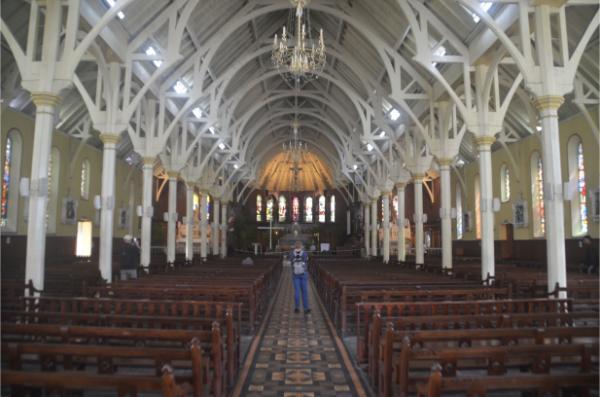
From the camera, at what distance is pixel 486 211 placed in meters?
14.9

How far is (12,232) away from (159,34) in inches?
433

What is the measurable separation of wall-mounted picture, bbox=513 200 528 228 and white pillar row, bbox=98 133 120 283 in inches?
831

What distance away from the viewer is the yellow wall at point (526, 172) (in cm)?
2011

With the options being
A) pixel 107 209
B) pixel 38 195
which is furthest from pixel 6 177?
pixel 38 195

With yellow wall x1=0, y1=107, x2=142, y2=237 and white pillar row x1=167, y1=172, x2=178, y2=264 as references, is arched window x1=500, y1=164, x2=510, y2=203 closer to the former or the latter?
white pillar row x1=167, y1=172, x2=178, y2=264

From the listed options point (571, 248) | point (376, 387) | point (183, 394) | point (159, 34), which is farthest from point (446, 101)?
point (183, 394)

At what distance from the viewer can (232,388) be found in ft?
21.9

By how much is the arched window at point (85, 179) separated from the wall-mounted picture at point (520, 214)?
82.8 ft

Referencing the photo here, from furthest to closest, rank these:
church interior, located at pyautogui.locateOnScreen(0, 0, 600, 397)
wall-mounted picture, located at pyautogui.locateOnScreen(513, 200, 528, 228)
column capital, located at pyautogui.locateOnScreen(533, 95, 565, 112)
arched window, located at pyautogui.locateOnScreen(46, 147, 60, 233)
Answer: wall-mounted picture, located at pyautogui.locateOnScreen(513, 200, 528, 228), arched window, located at pyautogui.locateOnScreen(46, 147, 60, 233), column capital, located at pyautogui.locateOnScreen(533, 95, 565, 112), church interior, located at pyautogui.locateOnScreen(0, 0, 600, 397)

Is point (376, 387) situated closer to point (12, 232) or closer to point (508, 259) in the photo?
point (12, 232)

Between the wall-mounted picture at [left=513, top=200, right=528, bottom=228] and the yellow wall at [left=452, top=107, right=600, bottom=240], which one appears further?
the wall-mounted picture at [left=513, top=200, right=528, bottom=228]

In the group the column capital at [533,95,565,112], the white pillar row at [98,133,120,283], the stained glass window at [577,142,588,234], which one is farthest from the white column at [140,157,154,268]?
the stained glass window at [577,142,588,234]

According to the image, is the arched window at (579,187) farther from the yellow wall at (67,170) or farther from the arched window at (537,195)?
the yellow wall at (67,170)

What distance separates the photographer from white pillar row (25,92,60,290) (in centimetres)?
1075
